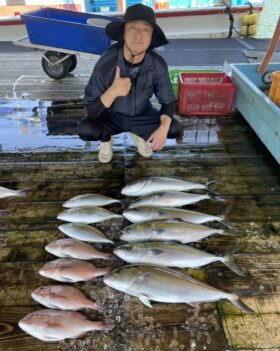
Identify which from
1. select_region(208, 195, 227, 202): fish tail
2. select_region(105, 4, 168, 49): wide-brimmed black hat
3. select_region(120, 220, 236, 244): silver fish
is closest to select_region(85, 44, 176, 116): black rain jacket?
select_region(105, 4, 168, 49): wide-brimmed black hat

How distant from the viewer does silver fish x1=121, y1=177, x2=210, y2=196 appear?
2.58m

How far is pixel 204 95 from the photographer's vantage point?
403 cm

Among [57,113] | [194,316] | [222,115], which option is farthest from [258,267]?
[57,113]

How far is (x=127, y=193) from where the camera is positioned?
2604 millimetres

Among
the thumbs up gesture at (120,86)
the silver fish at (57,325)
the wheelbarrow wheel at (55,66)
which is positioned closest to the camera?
the silver fish at (57,325)

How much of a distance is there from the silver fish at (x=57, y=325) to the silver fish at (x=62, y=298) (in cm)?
5

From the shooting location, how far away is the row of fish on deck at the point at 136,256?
66.2 inches

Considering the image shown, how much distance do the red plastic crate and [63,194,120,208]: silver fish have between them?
2.11 meters

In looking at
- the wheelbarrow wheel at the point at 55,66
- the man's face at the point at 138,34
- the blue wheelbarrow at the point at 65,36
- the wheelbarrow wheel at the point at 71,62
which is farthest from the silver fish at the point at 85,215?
the wheelbarrow wheel at the point at 71,62

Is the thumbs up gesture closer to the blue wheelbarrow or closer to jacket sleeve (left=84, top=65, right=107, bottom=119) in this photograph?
jacket sleeve (left=84, top=65, right=107, bottom=119)

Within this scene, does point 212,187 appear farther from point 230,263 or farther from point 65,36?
point 65,36

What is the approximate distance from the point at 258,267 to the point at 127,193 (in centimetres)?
114

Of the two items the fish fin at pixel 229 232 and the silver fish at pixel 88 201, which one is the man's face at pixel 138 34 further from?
the fish fin at pixel 229 232

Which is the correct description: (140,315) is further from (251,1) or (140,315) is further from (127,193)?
(251,1)
